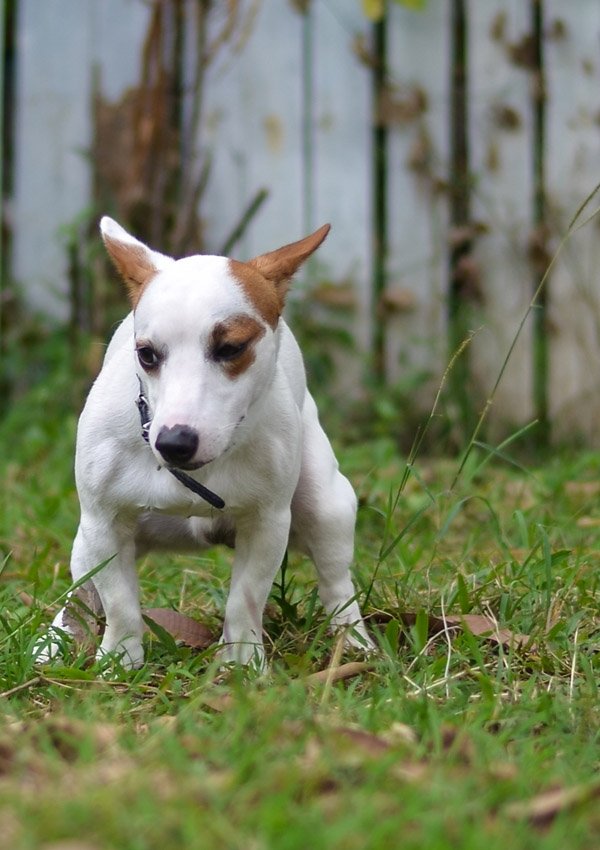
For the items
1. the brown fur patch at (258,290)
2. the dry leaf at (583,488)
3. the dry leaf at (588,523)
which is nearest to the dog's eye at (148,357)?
the brown fur patch at (258,290)

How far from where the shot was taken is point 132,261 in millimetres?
2822

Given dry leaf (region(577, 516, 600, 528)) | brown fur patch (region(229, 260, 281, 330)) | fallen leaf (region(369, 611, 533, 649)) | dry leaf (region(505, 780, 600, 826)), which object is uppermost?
brown fur patch (region(229, 260, 281, 330))

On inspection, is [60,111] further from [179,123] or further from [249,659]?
[249,659]

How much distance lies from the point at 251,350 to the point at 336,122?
12.1 ft

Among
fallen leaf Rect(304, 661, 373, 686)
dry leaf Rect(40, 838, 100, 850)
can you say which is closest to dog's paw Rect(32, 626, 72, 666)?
fallen leaf Rect(304, 661, 373, 686)

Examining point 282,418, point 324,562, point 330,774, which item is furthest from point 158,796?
point 324,562

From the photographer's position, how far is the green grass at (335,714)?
1598mm

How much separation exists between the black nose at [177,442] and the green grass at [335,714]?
392 millimetres

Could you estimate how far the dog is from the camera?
2514 millimetres

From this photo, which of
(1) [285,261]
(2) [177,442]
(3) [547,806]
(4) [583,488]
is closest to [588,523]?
(4) [583,488]

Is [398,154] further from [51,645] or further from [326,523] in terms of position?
[51,645]

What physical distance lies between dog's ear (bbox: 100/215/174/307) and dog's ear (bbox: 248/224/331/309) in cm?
21

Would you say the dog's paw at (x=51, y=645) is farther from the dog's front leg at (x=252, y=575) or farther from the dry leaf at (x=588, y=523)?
the dry leaf at (x=588, y=523)

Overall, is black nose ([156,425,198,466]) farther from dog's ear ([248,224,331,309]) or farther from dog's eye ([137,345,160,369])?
dog's ear ([248,224,331,309])
